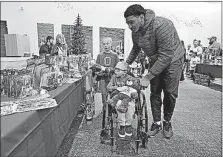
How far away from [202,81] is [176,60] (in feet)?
15.8

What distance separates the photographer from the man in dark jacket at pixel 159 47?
1444mm

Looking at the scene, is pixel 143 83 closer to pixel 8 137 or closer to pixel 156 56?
pixel 156 56

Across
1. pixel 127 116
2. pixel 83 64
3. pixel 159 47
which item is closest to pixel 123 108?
pixel 127 116

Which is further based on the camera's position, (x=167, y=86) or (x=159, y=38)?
(x=167, y=86)

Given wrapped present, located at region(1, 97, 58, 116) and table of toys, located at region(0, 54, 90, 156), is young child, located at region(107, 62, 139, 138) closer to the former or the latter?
table of toys, located at region(0, 54, 90, 156)

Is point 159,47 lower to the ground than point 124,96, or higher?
higher

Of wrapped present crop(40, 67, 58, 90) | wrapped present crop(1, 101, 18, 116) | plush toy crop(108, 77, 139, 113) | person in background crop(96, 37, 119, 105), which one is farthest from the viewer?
person in background crop(96, 37, 119, 105)

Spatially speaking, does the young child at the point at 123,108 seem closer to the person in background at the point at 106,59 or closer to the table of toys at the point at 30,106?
the table of toys at the point at 30,106

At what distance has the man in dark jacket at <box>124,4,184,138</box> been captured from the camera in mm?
1444

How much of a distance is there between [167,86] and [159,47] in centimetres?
40

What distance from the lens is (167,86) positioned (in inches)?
66.6

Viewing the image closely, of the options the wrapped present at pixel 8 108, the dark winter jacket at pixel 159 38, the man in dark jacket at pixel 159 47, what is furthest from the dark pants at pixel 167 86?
the wrapped present at pixel 8 108

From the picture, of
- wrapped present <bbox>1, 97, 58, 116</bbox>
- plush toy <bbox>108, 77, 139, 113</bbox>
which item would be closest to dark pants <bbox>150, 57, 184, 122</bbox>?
plush toy <bbox>108, 77, 139, 113</bbox>

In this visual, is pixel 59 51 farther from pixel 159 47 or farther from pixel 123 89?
pixel 159 47
